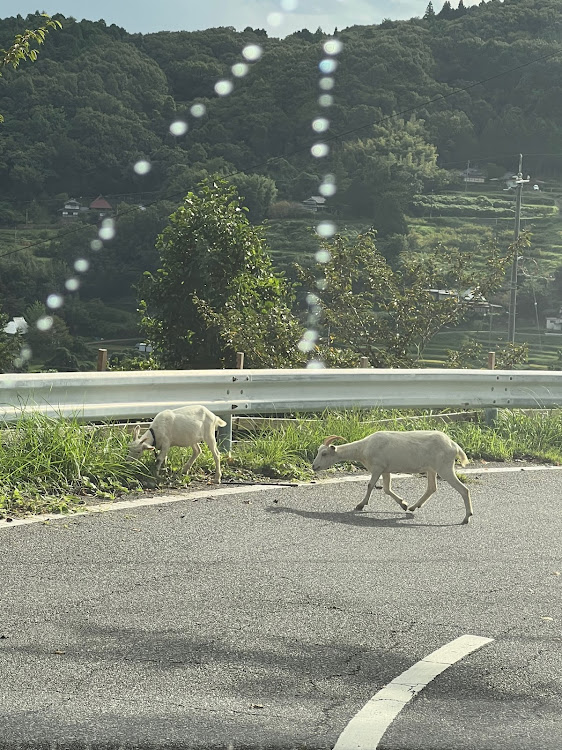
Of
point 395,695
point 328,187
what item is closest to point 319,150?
point 328,187

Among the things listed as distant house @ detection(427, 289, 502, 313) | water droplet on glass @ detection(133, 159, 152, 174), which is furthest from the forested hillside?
distant house @ detection(427, 289, 502, 313)

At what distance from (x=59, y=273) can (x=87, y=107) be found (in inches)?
925

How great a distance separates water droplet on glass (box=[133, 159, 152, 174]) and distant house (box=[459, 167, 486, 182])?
125 ft

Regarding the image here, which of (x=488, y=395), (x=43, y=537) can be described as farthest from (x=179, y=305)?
(x=43, y=537)

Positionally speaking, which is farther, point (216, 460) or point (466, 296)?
point (466, 296)

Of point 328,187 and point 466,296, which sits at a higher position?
point 328,187

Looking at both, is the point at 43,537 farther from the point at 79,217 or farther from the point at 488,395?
the point at 79,217

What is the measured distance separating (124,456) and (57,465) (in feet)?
1.63

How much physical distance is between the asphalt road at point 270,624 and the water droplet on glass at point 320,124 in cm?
11368

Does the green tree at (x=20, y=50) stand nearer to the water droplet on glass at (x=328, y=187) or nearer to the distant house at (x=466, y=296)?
the distant house at (x=466, y=296)

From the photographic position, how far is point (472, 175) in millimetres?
121750

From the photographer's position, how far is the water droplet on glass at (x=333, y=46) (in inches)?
4828

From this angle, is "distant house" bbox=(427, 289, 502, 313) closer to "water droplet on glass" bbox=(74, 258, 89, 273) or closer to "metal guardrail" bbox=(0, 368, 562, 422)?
"metal guardrail" bbox=(0, 368, 562, 422)

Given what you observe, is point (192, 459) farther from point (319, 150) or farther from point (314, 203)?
point (319, 150)
